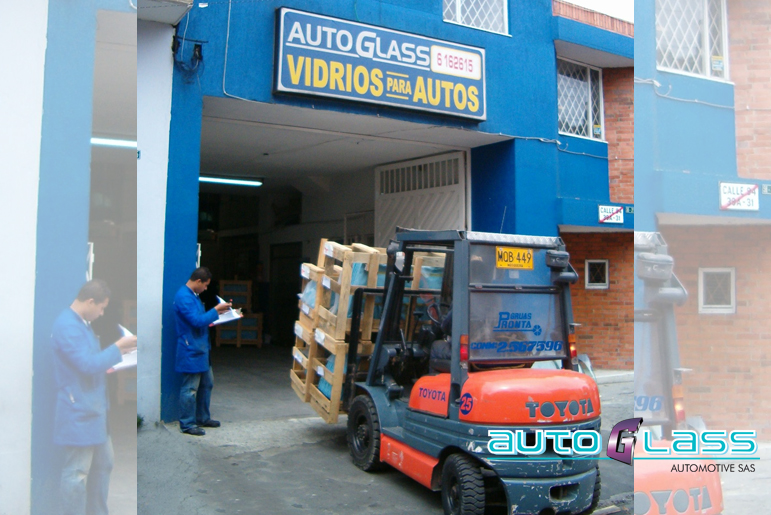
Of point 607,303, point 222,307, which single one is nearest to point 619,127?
point 607,303

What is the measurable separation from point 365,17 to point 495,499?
6.53 metres

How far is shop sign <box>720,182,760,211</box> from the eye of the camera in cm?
475

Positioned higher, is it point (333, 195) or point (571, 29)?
point (571, 29)

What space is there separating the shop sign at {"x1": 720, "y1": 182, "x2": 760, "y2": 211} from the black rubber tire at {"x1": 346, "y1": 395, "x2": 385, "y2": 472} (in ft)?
11.6

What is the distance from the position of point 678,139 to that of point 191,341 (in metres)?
5.41

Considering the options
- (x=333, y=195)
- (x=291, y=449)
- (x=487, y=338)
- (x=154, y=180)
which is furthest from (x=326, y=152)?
(x=487, y=338)

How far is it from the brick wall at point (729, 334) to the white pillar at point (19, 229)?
189 inches

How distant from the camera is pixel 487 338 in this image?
17.7 feet

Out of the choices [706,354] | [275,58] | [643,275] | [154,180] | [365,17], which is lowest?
[706,354]

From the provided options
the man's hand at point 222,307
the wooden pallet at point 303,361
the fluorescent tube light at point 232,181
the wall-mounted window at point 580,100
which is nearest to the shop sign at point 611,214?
the wall-mounted window at point 580,100

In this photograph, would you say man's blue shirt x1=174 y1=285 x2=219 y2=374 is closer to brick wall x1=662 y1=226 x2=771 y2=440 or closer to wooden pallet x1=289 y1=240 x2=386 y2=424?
wooden pallet x1=289 y1=240 x2=386 y2=424

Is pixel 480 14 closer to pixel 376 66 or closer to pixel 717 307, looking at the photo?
pixel 376 66

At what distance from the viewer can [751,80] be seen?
4930mm

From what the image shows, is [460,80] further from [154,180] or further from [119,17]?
[119,17]
